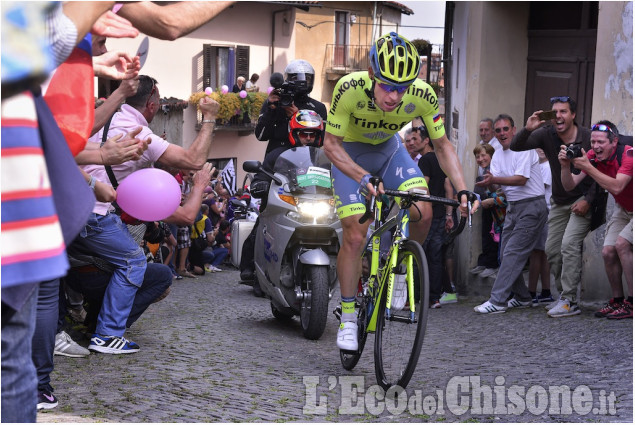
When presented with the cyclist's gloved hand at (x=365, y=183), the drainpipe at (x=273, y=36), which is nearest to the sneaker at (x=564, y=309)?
the cyclist's gloved hand at (x=365, y=183)

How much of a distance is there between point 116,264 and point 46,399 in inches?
62.4

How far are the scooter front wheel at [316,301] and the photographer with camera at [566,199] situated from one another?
2639mm

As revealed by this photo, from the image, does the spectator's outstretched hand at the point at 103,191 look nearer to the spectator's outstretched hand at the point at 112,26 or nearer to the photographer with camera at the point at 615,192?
the spectator's outstretched hand at the point at 112,26

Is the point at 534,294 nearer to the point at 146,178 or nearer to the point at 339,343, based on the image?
the point at 339,343

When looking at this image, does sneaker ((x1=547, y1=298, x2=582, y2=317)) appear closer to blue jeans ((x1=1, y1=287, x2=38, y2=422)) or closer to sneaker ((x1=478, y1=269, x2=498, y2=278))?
sneaker ((x1=478, y1=269, x2=498, y2=278))

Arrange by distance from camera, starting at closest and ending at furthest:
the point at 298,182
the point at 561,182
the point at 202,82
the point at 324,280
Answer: the point at 324,280, the point at 298,182, the point at 561,182, the point at 202,82

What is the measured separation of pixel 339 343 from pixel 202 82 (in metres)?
29.8

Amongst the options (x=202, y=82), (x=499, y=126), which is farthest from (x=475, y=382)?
(x=202, y=82)

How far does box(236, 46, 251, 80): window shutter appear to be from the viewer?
118 feet

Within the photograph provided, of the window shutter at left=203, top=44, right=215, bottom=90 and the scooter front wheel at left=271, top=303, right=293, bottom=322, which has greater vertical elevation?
the window shutter at left=203, top=44, right=215, bottom=90

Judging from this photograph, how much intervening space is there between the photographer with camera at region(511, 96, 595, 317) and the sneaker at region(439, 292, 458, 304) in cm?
Answer: 191

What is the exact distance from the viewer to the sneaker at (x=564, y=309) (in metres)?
9.14

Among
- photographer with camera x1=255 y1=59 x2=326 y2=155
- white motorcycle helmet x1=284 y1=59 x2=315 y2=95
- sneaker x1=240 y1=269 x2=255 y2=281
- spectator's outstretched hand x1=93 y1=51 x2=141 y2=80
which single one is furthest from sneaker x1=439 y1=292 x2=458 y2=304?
spectator's outstretched hand x1=93 y1=51 x2=141 y2=80

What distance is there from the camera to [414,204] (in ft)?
19.7
